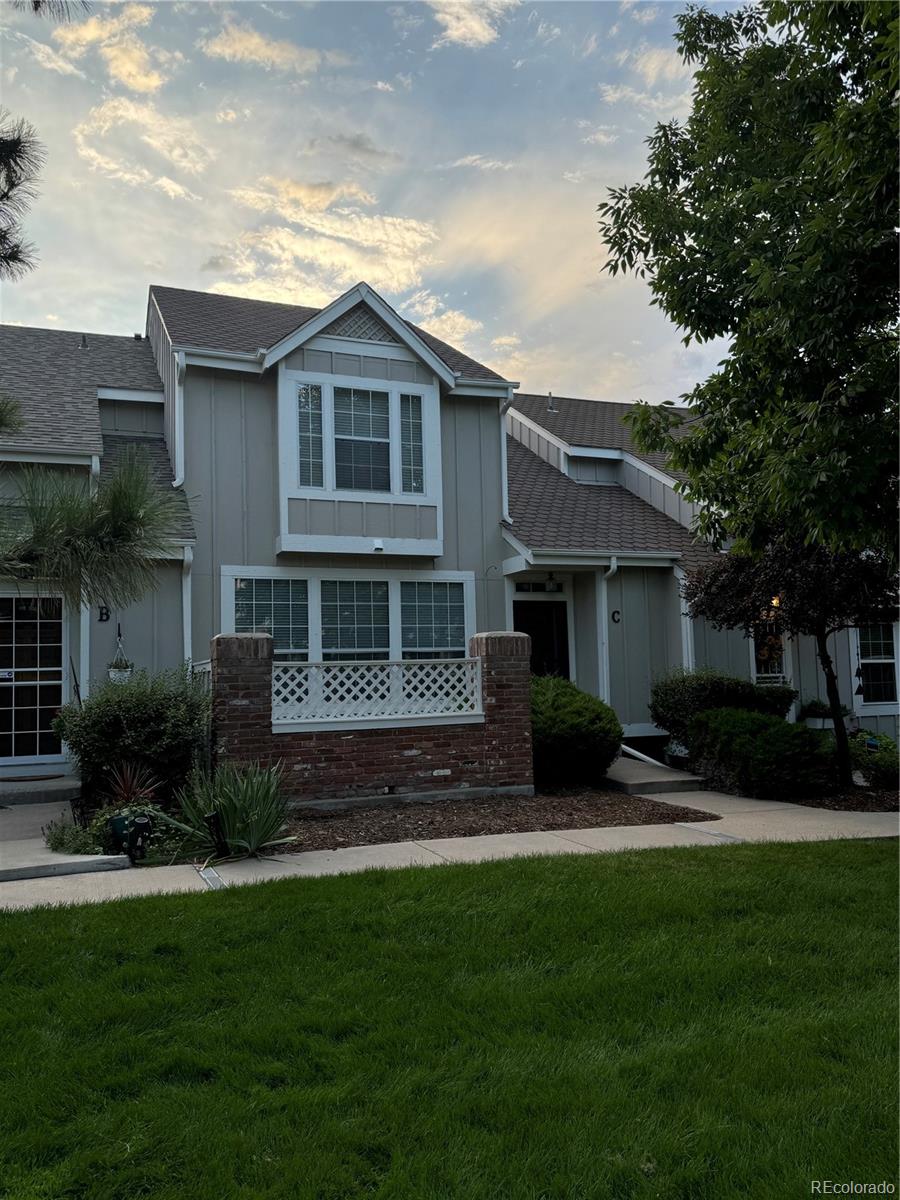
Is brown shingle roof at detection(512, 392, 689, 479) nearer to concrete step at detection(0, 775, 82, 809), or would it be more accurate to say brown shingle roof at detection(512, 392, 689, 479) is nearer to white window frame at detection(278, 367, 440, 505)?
white window frame at detection(278, 367, 440, 505)

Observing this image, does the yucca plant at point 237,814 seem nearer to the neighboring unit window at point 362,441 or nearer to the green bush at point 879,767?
the neighboring unit window at point 362,441

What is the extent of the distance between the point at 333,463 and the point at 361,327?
216 centimetres

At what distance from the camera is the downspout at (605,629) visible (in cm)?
1369

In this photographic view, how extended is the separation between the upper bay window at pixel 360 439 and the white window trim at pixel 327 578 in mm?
1192

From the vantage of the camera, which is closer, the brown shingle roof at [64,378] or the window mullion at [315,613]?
the brown shingle roof at [64,378]

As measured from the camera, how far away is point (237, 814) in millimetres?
7219

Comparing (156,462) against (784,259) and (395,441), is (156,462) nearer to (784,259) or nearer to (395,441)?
(395,441)

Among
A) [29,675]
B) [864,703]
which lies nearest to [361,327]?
[29,675]

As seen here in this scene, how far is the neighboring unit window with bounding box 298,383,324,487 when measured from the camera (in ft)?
40.9

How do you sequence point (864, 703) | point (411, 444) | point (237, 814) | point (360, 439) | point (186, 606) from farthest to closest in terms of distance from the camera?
point (864, 703) < point (411, 444) < point (360, 439) < point (186, 606) < point (237, 814)

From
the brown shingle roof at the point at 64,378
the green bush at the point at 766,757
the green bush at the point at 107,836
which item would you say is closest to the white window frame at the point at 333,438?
the brown shingle roof at the point at 64,378

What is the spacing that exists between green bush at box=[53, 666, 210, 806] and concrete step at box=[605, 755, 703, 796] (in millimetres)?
5137

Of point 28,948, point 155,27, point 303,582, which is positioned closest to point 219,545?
point 303,582

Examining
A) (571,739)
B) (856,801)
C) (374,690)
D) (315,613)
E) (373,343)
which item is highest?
(373,343)
